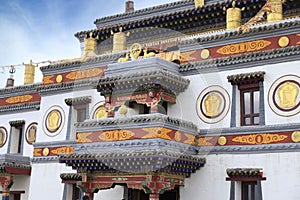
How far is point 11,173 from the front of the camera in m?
21.1

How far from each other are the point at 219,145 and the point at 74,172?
21.3 feet

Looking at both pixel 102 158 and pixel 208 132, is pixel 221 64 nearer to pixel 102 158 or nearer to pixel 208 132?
pixel 208 132

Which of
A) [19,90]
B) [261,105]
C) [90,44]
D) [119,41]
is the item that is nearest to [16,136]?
[19,90]

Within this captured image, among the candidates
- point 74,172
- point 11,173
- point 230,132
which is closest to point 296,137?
point 230,132

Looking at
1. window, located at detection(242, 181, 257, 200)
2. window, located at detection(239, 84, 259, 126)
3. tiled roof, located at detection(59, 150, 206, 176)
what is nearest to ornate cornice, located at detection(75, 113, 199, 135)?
tiled roof, located at detection(59, 150, 206, 176)

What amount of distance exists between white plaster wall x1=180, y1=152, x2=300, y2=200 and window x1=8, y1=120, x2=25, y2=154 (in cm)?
987

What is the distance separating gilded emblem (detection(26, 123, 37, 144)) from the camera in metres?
22.8

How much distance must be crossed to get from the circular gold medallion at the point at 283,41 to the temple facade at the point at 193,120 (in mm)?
33

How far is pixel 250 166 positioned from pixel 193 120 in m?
2.76

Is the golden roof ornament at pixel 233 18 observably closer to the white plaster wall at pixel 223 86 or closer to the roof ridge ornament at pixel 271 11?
the roof ridge ornament at pixel 271 11

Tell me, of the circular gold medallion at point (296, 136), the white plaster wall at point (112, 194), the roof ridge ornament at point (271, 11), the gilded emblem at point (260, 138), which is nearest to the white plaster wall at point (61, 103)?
the white plaster wall at point (112, 194)

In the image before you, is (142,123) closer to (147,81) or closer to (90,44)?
(147,81)

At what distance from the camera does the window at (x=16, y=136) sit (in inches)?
920

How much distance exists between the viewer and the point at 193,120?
688 inches
